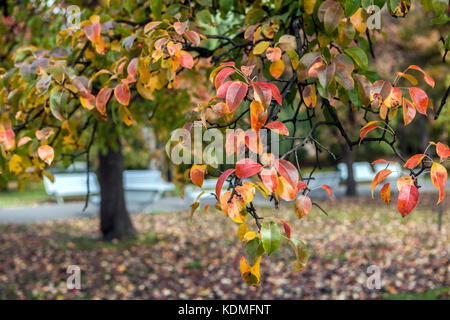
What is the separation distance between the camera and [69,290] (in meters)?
4.61

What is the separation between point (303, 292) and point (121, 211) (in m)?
3.55

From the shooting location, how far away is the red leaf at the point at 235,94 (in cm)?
124

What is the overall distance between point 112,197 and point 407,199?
6.01 m

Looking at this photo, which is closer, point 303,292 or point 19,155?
point 19,155

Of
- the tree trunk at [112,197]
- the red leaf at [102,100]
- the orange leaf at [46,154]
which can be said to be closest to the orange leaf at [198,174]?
the red leaf at [102,100]

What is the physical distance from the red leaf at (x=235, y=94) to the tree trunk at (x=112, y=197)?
5701 millimetres

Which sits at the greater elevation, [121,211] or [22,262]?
[121,211]

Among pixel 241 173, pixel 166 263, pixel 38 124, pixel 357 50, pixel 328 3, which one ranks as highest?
pixel 328 3

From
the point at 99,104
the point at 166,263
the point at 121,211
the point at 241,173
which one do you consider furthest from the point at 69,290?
the point at 241,173

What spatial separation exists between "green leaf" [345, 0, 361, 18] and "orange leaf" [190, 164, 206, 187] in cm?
75

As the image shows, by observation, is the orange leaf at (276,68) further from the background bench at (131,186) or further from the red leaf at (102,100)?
the background bench at (131,186)

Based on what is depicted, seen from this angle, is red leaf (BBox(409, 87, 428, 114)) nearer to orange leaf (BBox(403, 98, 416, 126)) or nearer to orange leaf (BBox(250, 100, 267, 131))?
orange leaf (BBox(403, 98, 416, 126))

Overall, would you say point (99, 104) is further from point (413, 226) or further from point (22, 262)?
point (413, 226)

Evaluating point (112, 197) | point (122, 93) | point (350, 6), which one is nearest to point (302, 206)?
point (350, 6)
